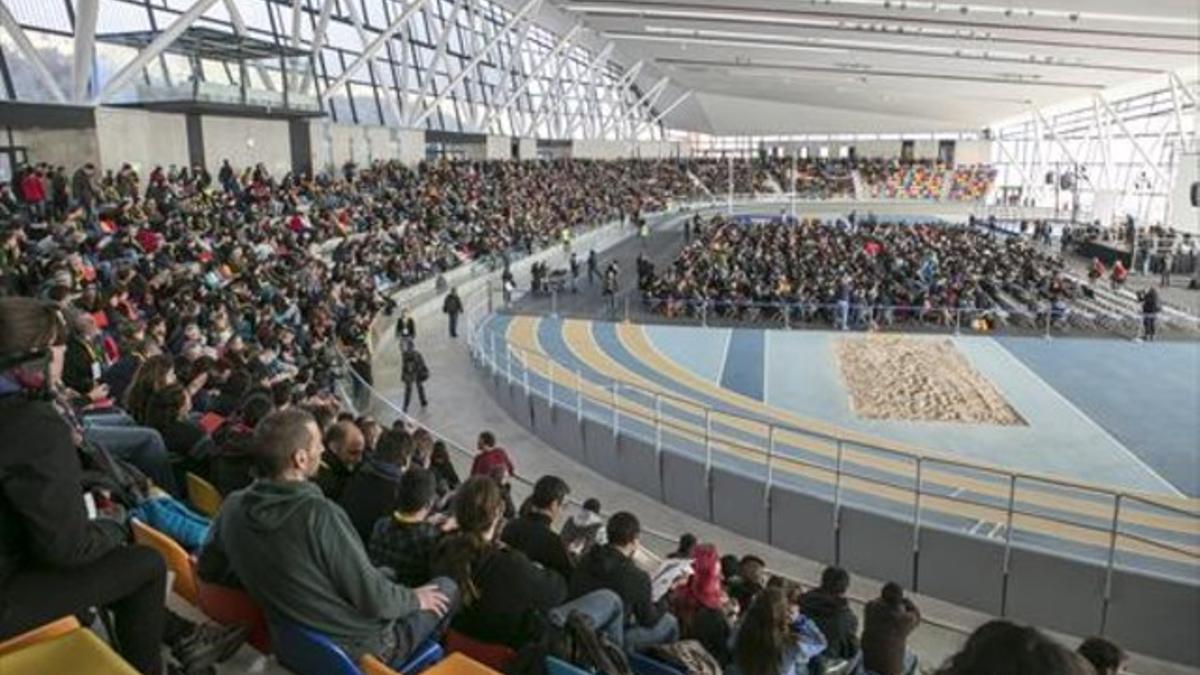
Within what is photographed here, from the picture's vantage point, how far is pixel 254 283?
15.4 metres

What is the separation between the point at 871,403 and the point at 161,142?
18708 millimetres

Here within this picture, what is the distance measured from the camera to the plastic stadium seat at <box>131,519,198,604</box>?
170 inches

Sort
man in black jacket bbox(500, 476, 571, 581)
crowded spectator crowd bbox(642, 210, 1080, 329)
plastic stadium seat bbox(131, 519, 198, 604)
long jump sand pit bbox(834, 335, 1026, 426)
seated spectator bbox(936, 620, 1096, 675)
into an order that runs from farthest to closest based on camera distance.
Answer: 1. crowded spectator crowd bbox(642, 210, 1080, 329)
2. long jump sand pit bbox(834, 335, 1026, 426)
3. man in black jacket bbox(500, 476, 571, 581)
4. plastic stadium seat bbox(131, 519, 198, 604)
5. seated spectator bbox(936, 620, 1096, 675)

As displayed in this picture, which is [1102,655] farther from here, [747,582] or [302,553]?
[302,553]

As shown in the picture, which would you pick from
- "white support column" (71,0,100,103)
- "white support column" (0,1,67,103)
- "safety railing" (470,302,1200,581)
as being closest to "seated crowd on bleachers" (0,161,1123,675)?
"safety railing" (470,302,1200,581)

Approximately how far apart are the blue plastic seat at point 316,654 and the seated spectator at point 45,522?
594 mm

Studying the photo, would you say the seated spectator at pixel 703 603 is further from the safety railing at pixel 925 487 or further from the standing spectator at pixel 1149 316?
the standing spectator at pixel 1149 316

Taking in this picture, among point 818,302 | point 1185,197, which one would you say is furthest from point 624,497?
point 1185,197

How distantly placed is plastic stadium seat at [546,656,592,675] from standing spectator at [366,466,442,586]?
3.23ft

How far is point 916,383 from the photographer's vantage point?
63.9ft

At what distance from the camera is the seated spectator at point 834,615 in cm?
534

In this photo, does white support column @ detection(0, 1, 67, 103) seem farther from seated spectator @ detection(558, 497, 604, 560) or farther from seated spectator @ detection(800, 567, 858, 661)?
seated spectator @ detection(800, 567, 858, 661)

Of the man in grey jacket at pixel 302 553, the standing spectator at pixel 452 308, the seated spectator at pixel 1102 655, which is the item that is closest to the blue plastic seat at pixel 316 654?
the man in grey jacket at pixel 302 553

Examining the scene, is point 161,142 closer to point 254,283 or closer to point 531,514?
point 254,283
